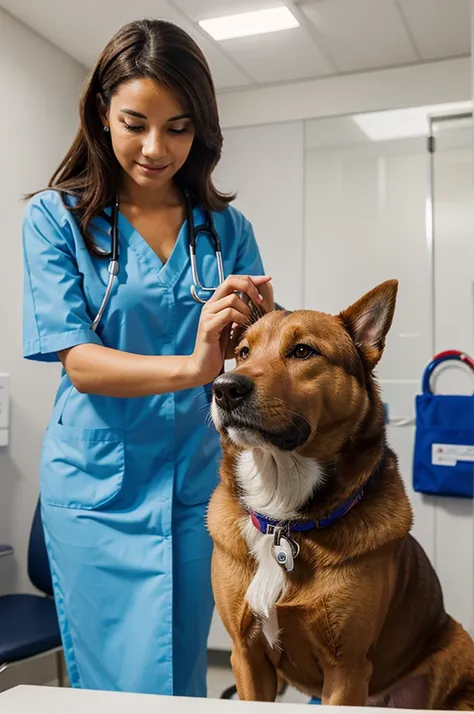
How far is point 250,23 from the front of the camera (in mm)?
2717

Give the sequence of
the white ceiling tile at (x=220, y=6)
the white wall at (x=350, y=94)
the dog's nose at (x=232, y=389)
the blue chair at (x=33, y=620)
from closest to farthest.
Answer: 1. the dog's nose at (x=232, y=389)
2. the blue chair at (x=33, y=620)
3. the white ceiling tile at (x=220, y=6)
4. the white wall at (x=350, y=94)

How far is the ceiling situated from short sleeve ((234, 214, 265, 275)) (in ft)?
5.27

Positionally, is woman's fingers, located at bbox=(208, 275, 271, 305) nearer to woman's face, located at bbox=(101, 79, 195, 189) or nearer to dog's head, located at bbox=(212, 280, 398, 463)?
dog's head, located at bbox=(212, 280, 398, 463)

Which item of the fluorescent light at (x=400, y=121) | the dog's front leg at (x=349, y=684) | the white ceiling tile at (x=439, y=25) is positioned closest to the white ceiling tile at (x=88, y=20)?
the fluorescent light at (x=400, y=121)

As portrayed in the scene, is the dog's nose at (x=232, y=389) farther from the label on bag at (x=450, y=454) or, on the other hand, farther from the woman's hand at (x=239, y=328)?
the label on bag at (x=450, y=454)

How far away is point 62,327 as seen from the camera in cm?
115

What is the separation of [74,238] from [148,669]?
2.21 feet

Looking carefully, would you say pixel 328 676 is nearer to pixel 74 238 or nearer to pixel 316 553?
pixel 316 553

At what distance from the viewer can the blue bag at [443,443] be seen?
272cm

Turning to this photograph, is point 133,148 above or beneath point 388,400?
above

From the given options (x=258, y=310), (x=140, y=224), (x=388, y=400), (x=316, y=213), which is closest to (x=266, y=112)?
(x=316, y=213)

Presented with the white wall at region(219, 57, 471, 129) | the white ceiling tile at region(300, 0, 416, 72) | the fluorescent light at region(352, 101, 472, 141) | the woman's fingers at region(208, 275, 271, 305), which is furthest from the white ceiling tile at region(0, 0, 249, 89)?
the woman's fingers at region(208, 275, 271, 305)

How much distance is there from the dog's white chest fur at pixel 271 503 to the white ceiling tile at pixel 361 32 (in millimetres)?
2153

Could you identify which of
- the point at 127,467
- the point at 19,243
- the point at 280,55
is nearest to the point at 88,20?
the point at 280,55
